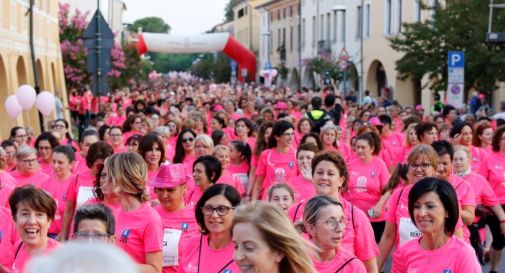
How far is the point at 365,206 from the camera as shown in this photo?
10.5 meters

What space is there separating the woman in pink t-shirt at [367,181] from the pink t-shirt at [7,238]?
14.1ft

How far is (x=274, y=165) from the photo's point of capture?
458 inches

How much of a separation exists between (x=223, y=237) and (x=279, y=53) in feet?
229

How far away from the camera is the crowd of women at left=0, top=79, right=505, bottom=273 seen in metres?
5.30

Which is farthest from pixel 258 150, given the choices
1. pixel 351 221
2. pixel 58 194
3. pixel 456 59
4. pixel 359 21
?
pixel 359 21

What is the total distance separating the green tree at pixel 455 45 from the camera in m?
26.0

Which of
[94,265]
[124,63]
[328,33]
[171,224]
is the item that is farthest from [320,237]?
[328,33]

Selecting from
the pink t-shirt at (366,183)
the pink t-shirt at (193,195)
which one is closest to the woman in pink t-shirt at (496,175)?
the pink t-shirt at (366,183)

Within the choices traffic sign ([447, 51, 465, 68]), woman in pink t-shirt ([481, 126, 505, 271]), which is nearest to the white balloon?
traffic sign ([447, 51, 465, 68])

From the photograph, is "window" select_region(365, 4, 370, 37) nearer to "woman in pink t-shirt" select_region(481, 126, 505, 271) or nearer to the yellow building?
the yellow building

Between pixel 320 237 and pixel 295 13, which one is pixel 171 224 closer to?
pixel 320 237

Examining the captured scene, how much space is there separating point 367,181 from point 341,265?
17.4ft

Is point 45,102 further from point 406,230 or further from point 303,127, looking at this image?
point 406,230

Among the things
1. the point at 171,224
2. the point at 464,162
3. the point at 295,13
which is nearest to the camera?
the point at 171,224
